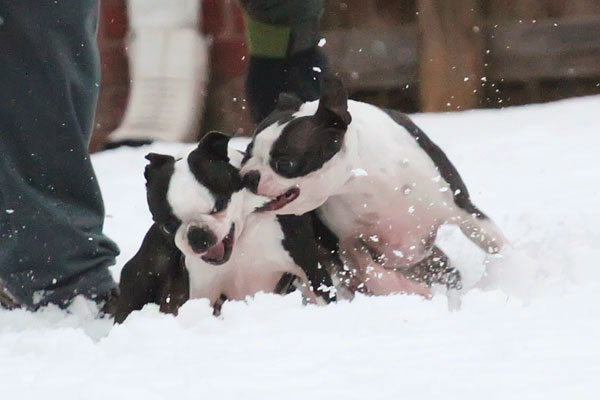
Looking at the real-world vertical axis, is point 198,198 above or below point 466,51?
above

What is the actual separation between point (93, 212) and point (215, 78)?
3098mm

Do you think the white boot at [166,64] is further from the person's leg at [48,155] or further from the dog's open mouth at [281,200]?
Answer: the dog's open mouth at [281,200]

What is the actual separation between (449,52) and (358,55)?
49 cm

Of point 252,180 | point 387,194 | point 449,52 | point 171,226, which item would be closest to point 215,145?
point 252,180

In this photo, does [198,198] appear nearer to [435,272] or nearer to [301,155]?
[301,155]

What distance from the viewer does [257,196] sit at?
10.1 ft

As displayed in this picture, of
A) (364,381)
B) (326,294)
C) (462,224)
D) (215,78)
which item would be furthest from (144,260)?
(215,78)

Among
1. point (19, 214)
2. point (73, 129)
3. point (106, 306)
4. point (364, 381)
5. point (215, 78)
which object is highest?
point (364, 381)

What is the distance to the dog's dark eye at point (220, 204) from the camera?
9.77 feet

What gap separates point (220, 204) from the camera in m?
2.99

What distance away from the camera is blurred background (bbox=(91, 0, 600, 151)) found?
21.1ft

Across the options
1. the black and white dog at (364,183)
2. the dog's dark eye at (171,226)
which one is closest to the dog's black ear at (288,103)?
the black and white dog at (364,183)

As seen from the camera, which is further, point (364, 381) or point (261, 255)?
point (261, 255)

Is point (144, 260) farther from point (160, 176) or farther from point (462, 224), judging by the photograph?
point (462, 224)
